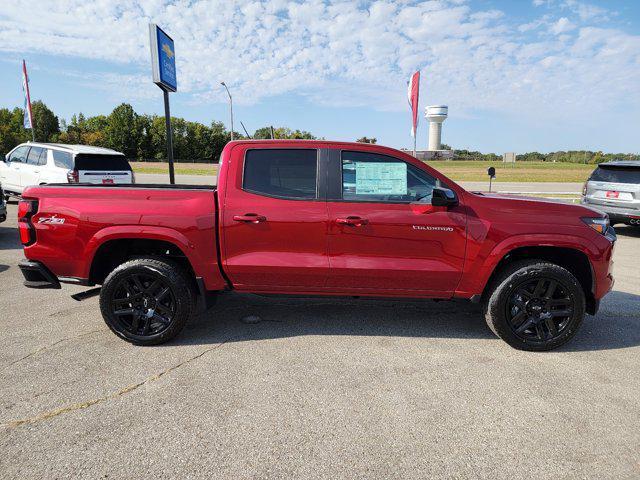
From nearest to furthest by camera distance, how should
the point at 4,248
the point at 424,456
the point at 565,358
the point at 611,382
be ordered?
the point at 424,456 < the point at 611,382 < the point at 565,358 < the point at 4,248

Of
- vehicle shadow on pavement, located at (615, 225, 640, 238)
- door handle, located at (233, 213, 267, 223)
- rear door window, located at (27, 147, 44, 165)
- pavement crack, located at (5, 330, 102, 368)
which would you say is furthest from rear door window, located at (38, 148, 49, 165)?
vehicle shadow on pavement, located at (615, 225, 640, 238)

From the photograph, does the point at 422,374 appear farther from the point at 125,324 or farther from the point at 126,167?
the point at 126,167

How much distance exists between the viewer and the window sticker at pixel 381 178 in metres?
3.66

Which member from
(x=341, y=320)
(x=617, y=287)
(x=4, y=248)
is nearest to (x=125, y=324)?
(x=341, y=320)

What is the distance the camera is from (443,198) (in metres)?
3.44

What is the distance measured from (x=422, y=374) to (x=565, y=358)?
1349 millimetres

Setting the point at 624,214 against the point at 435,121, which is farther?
the point at 435,121

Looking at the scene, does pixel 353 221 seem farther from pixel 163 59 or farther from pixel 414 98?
pixel 414 98

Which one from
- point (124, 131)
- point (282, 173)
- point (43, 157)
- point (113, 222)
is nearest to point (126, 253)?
point (113, 222)

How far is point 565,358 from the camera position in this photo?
3.54 meters

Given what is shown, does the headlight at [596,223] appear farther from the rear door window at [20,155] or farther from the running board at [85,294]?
the rear door window at [20,155]

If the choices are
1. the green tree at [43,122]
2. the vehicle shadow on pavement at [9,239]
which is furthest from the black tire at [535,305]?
the green tree at [43,122]

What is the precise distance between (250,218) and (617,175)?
29.5ft

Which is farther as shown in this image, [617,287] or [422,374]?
[617,287]
